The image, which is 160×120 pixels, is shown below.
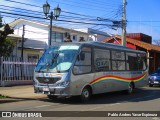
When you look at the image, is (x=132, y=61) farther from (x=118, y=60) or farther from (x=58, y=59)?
(x=58, y=59)

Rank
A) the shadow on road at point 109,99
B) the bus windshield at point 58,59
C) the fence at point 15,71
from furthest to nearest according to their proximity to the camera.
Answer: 1. the fence at point 15,71
2. the shadow on road at point 109,99
3. the bus windshield at point 58,59

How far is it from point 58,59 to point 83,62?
47.3 inches

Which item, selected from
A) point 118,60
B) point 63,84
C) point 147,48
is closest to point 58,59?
point 63,84

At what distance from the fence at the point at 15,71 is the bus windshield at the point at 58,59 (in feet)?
21.5

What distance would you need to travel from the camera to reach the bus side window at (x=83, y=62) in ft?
47.9

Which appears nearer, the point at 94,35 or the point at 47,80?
the point at 47,80

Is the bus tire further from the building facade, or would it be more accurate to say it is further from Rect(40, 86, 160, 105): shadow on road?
the building facade

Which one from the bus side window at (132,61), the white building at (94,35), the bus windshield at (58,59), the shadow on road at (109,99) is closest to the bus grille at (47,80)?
the bus windshield at (58,59)

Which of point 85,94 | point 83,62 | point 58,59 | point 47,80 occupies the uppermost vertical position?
point 58,59

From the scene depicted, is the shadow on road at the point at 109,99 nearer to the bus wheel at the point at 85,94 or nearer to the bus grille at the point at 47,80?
the bus wheel at the point at 85,94

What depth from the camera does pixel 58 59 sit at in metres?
14.8

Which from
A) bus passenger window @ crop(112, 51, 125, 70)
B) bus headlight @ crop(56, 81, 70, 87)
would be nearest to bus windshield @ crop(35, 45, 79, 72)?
bus headlight @ crop(56, 81, 70, 87)

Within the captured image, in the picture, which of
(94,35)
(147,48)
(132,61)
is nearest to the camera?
(132,61)

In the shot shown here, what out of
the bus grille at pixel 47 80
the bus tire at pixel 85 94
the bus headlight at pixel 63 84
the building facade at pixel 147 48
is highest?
the building facade at pixel 147 48
